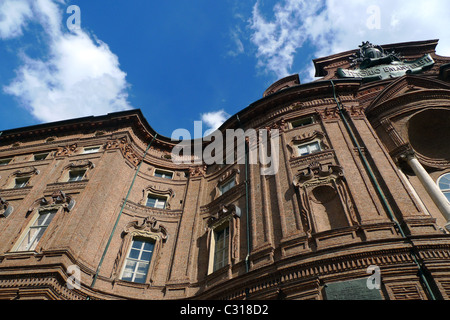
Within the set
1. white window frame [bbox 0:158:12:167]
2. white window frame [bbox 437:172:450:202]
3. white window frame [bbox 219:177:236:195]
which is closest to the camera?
white window frame [bbox 437:172:450:202]

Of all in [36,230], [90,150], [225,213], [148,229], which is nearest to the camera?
[36,230]

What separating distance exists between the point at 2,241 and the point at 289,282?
45.3 feet

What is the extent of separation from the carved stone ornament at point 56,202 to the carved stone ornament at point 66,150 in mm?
4545

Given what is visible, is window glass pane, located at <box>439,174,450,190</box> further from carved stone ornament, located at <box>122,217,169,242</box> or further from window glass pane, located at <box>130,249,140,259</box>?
window glass pane, located at <box>130,249,140,259</box>

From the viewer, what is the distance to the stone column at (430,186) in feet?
41.9

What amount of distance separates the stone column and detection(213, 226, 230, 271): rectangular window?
9.14 meters

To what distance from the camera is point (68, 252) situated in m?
13.4

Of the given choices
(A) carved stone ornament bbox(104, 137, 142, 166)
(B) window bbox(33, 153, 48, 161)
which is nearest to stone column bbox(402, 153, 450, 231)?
(A) carved stone ornament bbox(104, 137, 142, 166)

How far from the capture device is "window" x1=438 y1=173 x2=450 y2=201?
14.7m

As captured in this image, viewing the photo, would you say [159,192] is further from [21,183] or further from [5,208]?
[21,183]

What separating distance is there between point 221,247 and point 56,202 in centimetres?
889

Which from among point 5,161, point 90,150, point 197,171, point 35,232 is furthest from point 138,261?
point 5,161

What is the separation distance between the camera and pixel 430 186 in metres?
13.9
